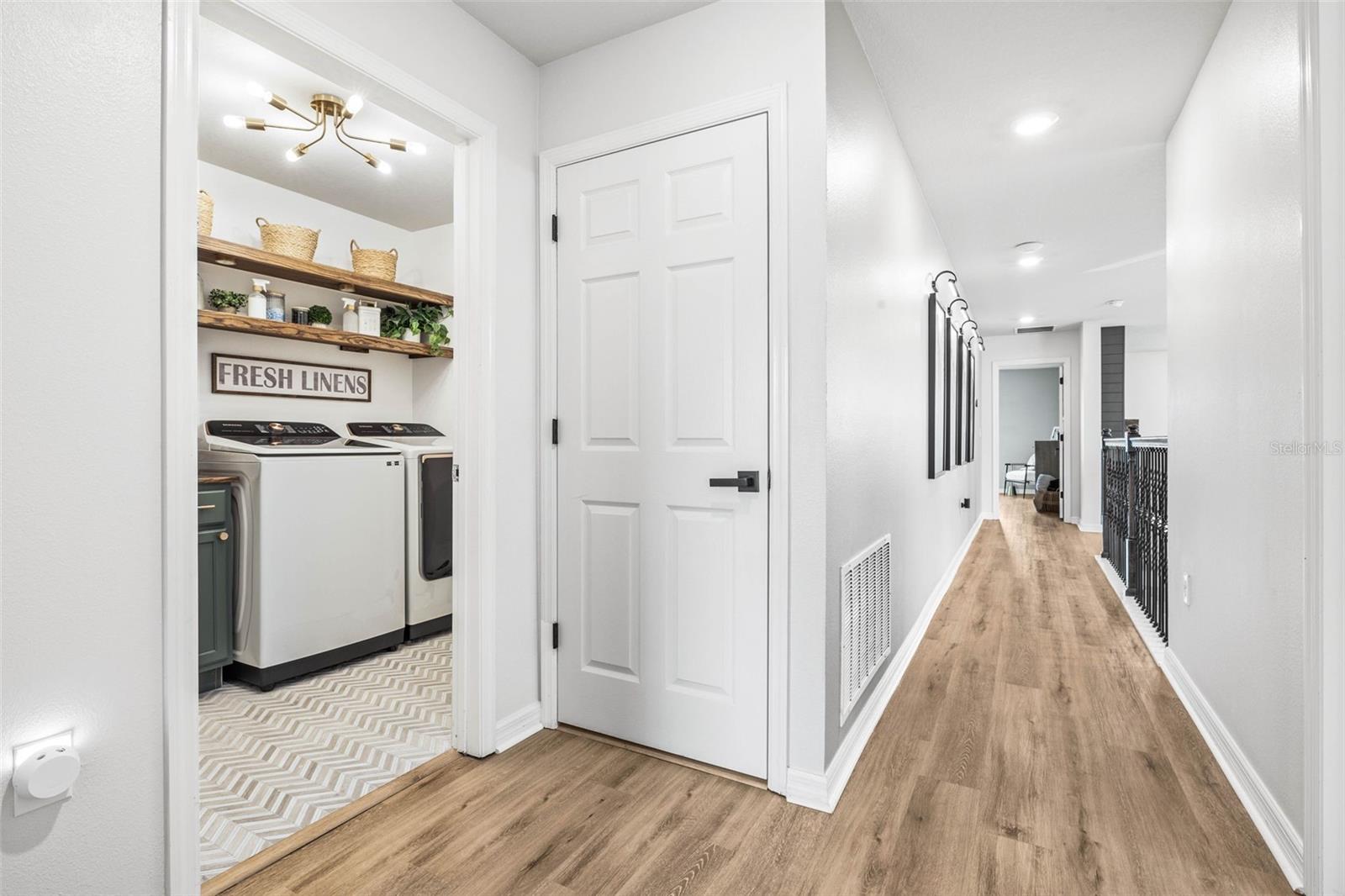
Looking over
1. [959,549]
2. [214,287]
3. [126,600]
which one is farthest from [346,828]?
[959,549]

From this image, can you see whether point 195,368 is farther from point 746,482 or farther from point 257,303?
point 257,303

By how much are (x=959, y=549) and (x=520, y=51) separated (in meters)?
5.18

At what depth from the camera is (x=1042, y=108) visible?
9.00 feet

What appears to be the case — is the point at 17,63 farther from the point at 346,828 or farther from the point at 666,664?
the point at 666,664

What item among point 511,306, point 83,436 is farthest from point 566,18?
point 83,436

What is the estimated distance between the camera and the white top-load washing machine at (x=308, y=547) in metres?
2.79

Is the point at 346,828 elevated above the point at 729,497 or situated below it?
below

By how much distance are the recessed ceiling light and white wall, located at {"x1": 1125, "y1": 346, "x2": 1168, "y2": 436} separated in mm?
8017

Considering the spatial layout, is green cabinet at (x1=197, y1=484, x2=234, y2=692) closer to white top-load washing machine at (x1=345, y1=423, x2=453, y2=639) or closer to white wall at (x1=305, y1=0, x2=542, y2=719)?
white top-load washing machine at (x1=345, y1=423, x2=453, y2=639)

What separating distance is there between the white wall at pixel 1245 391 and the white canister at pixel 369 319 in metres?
3.91

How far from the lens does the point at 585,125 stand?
233 cm

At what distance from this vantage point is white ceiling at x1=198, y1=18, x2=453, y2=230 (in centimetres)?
241

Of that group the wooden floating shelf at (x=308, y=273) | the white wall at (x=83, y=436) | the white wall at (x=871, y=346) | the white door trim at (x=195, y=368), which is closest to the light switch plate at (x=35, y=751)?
the white wall at (x=83, y=436)

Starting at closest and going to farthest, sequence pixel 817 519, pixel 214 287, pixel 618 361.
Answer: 1. pixel 817 519
2. pixel 618 361
3. pixel 214 287
